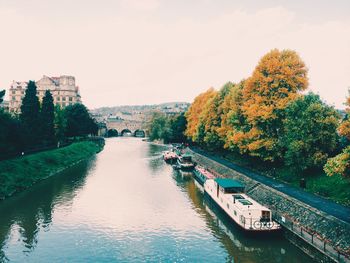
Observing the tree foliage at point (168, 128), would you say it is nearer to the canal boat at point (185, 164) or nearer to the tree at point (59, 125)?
the tree at point (59, 125)

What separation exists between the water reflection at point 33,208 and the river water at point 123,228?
0.30ft

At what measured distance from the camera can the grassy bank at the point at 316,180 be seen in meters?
39.8

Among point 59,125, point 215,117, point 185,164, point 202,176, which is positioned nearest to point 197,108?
point 215,117

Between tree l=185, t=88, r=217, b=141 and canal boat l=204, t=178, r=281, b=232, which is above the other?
tree l=185, t=88, r=217, b=141

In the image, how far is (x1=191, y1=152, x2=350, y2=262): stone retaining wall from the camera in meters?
29.4

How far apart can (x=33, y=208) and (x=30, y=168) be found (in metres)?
21.9

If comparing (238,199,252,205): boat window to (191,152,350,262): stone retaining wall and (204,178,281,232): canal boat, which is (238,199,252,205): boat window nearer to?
(204,178,281,232): canal boat

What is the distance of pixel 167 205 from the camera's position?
49.8 meters

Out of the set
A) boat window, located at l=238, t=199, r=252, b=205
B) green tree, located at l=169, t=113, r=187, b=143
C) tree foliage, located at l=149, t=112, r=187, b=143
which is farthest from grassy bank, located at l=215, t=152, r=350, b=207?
tree foliage, located at l=149, t=112, r=187, b=143

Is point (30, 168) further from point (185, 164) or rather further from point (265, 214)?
point (265, 214)

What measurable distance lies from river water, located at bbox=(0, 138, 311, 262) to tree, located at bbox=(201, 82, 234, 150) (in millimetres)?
24310

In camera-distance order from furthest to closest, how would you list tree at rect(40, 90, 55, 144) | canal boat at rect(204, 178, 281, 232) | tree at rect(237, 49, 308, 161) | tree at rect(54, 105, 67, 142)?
tree at rect(54, 105, 67, 142) < tree at rect(40, 90, 55, 144) < tree at rect(237, 49, 308, 161) < canal boat at rect(204, 178, 281, 232)

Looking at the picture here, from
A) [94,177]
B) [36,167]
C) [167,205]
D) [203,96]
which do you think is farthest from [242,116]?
[203,96]

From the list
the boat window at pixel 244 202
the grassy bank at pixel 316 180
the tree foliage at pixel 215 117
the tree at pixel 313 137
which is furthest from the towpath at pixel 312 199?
the tree foliage at pixel 215 117
